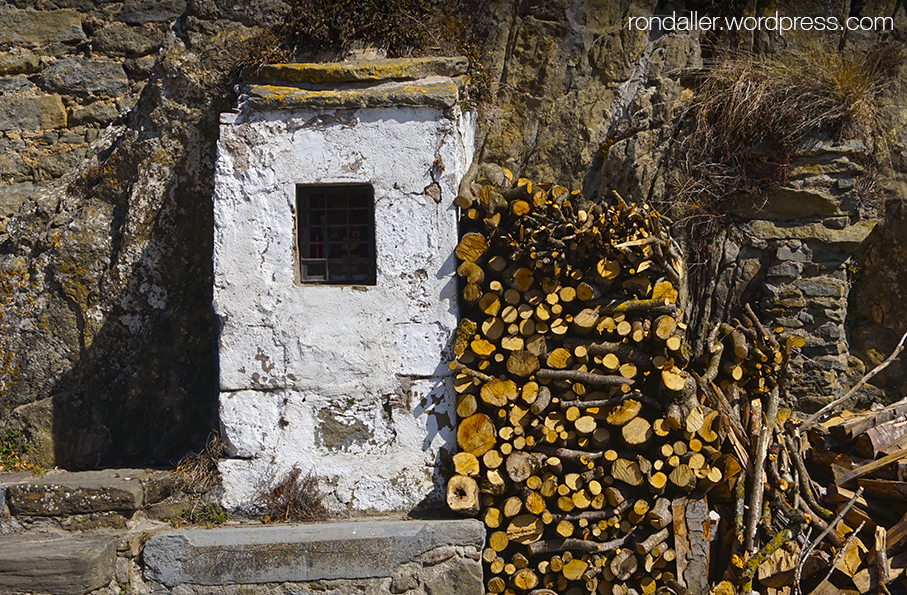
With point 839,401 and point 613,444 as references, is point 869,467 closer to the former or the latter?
point 839,401

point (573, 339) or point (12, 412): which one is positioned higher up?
point (573, 339)

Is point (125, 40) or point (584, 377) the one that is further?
point (125, 40)

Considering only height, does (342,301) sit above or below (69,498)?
above

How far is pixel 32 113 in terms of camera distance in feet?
20.8

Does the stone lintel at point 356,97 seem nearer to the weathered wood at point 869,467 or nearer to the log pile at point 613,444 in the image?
the log pile at point 613,444

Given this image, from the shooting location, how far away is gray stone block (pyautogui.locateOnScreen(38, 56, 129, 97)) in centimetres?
639

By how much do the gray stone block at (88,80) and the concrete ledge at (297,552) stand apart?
477cm

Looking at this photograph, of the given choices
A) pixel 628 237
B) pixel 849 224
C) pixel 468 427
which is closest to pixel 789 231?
pixel 849 224

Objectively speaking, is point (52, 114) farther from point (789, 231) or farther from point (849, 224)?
point (849, 224)

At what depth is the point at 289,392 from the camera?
4.25 m

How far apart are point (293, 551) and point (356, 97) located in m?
3.00

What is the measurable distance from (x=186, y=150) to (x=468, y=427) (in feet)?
10.3

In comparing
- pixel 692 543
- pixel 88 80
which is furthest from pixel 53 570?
pixel 88 80

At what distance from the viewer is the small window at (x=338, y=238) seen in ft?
14.6
